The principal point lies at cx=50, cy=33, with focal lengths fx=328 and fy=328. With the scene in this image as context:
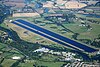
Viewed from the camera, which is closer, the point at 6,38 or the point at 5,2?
the point at 6,38

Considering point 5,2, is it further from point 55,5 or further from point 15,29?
point 15,29

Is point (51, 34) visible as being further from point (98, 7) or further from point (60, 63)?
point (98, 7)

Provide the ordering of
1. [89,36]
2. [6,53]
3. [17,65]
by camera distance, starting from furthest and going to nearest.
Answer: [89,36] < [6,53] < [17,65]

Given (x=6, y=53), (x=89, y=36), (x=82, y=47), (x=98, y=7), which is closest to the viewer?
(x=6, y=53)

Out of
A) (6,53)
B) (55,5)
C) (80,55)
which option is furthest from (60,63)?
(55,5)

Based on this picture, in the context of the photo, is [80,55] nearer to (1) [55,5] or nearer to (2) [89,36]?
(2) [89,36]

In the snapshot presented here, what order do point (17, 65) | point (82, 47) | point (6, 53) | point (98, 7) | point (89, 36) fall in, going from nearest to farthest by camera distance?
point (17, 65) → point (6, 53) → point (82, 47) → point (89, 36) → point (98, 7)

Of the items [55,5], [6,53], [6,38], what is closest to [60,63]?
[6,53]

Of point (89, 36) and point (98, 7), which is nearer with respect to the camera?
point (89, 36)

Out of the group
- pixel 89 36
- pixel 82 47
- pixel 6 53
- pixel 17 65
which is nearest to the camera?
pixel 17 65
